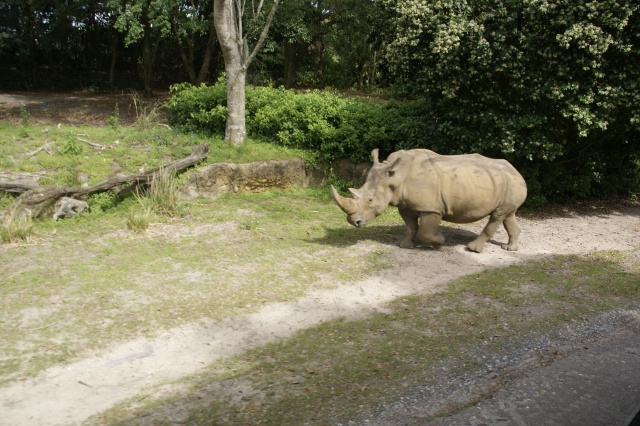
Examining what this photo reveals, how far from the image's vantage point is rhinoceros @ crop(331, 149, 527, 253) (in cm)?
879

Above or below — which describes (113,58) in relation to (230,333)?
above

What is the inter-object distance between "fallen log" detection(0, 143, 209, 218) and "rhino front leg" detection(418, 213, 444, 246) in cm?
488

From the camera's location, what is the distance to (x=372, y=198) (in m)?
8.80

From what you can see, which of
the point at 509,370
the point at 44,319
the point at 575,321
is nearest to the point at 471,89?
the point at 575,321

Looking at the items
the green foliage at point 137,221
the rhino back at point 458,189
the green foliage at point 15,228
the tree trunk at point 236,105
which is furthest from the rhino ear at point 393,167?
the green foliage at point 15,228

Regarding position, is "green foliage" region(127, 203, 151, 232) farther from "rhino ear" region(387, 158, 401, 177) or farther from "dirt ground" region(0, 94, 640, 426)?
"rhino ear" region(387, 158, 401, 177)

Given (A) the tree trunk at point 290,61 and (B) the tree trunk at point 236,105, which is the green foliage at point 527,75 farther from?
(A) the tree trunk at point 290,61

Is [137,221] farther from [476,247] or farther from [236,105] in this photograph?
[476,247]

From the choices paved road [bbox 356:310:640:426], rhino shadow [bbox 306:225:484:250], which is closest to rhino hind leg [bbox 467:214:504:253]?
rhino shadow [bbox 306:225:484:250]

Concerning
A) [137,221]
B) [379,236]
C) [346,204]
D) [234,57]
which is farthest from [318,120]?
[137,221]

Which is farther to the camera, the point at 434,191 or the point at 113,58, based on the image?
the point at 113,58

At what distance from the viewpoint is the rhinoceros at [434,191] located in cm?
879

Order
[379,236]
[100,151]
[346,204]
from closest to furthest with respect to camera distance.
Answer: [346,204] < [379,236] < [100,151]

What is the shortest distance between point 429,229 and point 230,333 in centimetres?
387
